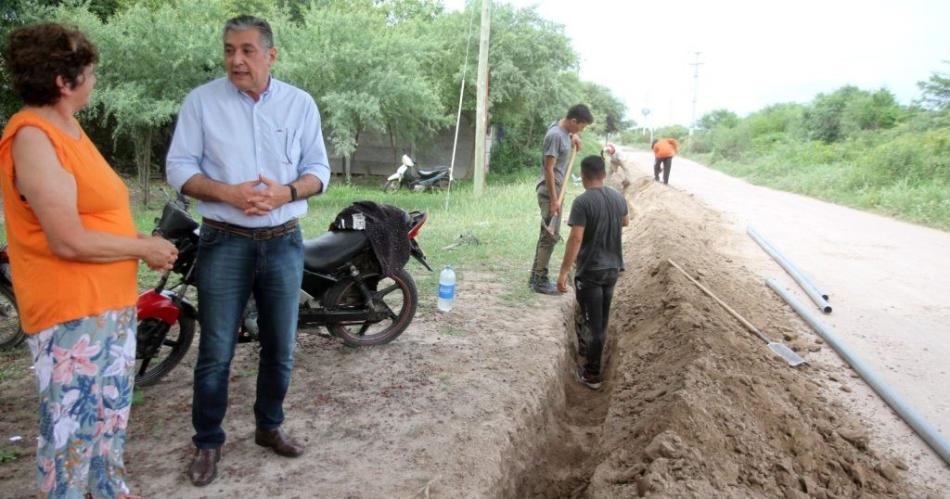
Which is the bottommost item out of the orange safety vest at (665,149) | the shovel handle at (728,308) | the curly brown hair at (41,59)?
the shovel handle at (728,308)

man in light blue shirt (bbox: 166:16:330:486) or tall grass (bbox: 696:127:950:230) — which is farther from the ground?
tall grass (bbox: 696:127:950:230)

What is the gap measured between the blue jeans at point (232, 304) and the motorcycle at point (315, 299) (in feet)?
3.33

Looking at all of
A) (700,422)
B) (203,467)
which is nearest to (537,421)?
(700,422)

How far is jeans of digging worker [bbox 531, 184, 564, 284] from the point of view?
6074 millimetres

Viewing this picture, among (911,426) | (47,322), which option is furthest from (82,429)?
(911,426)

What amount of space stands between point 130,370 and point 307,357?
209cm

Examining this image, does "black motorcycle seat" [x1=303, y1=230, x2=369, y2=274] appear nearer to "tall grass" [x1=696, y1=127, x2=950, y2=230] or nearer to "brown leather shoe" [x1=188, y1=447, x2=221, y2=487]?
"brown leather shoe" [x1=188, y1=447, x2=221, y2=487]

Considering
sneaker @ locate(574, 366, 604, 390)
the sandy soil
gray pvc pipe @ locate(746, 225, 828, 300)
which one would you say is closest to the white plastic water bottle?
the sandy soil

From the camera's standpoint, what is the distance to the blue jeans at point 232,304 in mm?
2551

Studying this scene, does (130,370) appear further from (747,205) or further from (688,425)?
(747,205)

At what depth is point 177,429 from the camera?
3221mm

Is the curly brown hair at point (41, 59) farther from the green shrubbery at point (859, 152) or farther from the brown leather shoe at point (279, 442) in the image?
the green shrubbery at point (859, 152)

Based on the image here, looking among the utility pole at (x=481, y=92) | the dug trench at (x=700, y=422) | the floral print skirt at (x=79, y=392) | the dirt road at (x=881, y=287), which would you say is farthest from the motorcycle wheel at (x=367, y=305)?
the utility pole at (x=481, y=92)

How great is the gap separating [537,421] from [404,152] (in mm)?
17420
